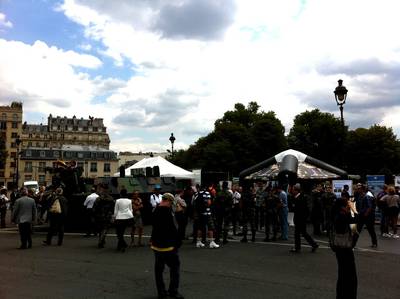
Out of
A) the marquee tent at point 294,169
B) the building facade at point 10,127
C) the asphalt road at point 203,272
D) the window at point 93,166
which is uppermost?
the building facade at point 10,127

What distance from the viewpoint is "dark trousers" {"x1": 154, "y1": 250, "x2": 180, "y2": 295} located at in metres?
7.35

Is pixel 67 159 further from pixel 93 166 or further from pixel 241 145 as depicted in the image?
pixel 241 145

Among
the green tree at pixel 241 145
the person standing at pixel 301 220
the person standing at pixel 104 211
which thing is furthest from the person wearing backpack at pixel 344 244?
the green tree at pixel 241 145

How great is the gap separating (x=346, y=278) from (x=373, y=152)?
57.4 meters

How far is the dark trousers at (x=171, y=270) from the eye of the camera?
7352 mm

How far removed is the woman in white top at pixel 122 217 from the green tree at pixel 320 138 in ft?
167

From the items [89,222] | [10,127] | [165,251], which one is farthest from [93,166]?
[165,251]

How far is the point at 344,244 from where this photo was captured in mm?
6922

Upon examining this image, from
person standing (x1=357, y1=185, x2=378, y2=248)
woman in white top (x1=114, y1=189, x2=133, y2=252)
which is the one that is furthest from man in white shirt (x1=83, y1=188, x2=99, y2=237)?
person standing (x1=357, y1=185, x2=378, y2=248)

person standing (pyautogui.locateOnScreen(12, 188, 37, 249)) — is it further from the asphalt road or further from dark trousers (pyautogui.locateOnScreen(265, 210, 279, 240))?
dark trousers (pyautogui.locateOnScreen(265, 210, 279, 240))

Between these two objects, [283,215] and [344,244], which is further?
[283,215]

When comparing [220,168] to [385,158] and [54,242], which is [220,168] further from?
[54,242]

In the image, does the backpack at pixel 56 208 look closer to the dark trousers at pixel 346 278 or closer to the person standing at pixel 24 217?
the person standing at pixel 24 217

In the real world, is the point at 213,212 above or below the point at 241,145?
below
